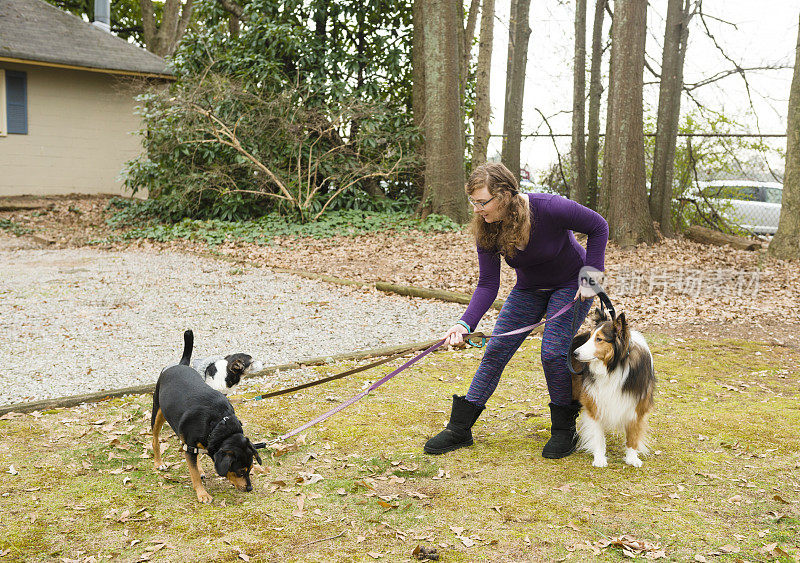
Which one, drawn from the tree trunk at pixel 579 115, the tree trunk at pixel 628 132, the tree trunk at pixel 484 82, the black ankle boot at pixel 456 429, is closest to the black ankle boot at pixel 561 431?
the black ankle boot at pixel 456 429

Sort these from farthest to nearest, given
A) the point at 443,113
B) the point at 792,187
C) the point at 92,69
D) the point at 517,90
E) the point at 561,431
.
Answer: the point at 92,69, the point at 517,90, the point at 443,113, the point at 792,187, the point at 561,431

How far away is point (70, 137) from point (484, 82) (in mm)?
12078

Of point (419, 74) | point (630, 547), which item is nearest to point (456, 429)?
point (630, 547)

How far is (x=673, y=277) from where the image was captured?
11.1 m

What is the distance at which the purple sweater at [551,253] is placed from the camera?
13.4 ft

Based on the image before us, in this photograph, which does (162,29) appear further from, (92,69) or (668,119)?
(668,119)

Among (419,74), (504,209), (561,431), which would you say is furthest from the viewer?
(419,74)

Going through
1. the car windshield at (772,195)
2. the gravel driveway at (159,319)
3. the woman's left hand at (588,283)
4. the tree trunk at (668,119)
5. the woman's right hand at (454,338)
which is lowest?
the gravel driveway at (159,319)

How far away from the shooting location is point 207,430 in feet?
12.2

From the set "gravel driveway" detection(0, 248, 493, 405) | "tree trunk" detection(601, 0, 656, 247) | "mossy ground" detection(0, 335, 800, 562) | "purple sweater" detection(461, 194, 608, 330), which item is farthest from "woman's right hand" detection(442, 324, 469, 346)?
"tree trunk" detection(601, 0, 656, 247)

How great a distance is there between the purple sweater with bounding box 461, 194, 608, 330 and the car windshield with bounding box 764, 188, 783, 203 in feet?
55.1

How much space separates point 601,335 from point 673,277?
769cm

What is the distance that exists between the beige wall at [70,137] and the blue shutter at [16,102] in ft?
0.44

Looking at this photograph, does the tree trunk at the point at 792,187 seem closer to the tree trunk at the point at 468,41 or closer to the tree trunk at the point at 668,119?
the tree trunk at the point at 668,119
